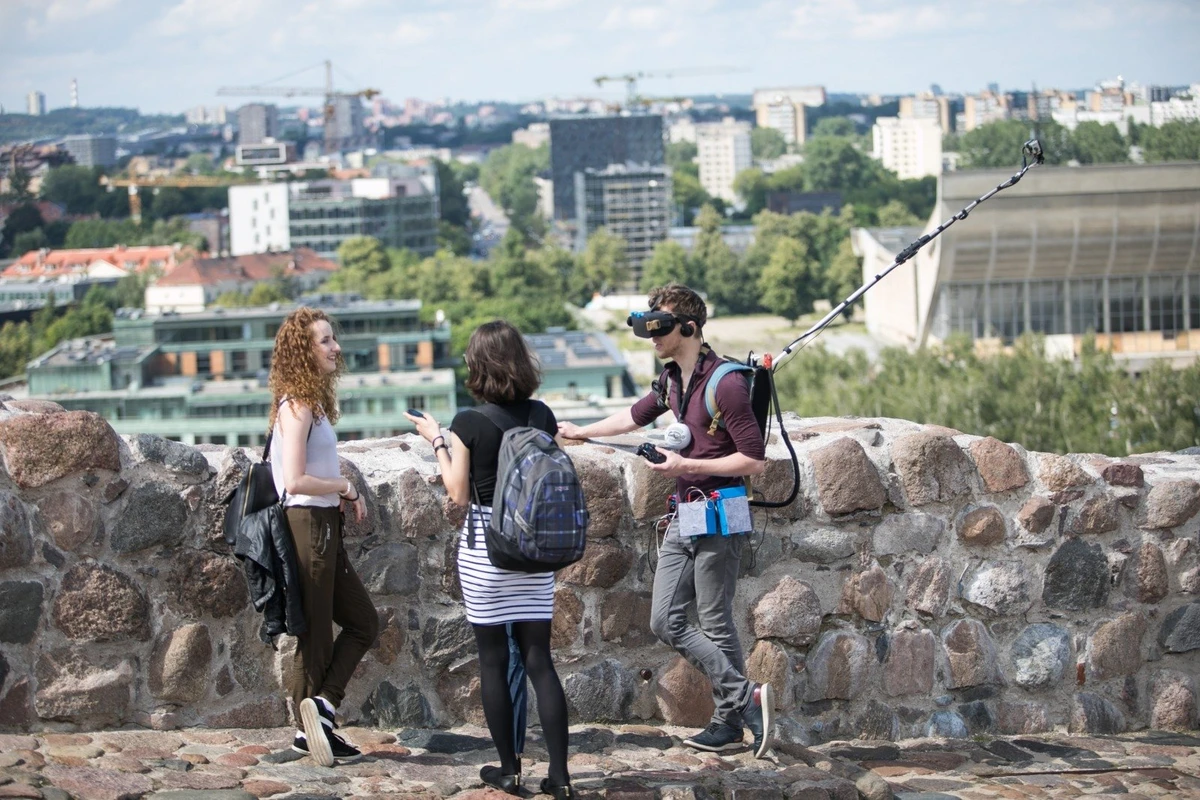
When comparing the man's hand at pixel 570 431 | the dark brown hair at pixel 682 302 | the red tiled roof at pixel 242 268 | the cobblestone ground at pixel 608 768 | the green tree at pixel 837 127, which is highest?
the green tree at pixel 837 127

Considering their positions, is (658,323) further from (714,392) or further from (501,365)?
(501,365)

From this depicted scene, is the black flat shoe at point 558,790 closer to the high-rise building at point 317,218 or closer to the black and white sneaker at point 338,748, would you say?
the black and white sneaker at point 338,748

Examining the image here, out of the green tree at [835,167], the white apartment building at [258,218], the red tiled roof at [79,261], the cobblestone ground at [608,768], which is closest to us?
the cobblestone ground at [608,768]

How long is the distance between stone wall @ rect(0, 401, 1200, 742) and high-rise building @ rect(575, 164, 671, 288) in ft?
427

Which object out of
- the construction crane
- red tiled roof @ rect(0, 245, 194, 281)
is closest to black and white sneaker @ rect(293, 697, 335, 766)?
red tiled roof @ rect(0, 245, 194, 281)

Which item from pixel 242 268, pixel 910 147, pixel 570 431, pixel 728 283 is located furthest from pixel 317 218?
pixel 570 431

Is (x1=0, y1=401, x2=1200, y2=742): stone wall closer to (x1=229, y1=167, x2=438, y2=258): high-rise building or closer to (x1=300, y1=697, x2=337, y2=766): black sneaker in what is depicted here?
(x1=300, y1=697, x2=337, y2=766): black sneaker

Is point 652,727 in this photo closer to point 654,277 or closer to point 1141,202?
point 1141,202

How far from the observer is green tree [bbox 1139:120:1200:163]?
44.6 meters

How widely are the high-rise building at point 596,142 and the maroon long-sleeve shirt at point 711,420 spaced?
166m

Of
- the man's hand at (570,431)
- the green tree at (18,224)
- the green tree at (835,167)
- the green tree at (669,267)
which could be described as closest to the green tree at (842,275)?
the green tree at (669,267)

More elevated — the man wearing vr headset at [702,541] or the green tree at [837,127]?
the green tree at [837,127]

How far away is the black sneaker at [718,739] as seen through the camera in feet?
14.9

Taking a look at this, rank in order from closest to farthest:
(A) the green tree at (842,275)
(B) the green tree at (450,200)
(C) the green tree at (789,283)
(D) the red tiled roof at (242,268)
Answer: (D) the red tiled roof at (242,268)
(A) the green tree at (842,275)
(C) the green tree at (789,283)
(B) the green tree at (450,200)
